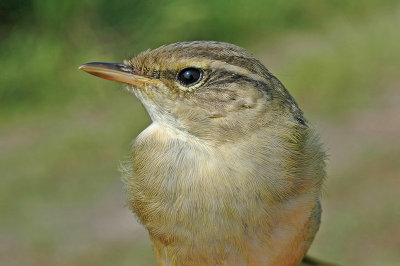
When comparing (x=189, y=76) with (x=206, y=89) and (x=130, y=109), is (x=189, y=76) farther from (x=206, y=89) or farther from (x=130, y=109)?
(x=130, y=109)

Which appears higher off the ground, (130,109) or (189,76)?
(189,76)

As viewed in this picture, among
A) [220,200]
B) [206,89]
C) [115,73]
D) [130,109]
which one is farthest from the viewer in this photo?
[130,109]

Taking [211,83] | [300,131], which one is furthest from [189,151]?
[300,131]

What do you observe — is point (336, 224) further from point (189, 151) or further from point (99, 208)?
point (189, 151)

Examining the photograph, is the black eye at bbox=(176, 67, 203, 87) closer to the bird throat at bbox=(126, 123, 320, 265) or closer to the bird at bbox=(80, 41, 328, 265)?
the bird at bbox=(80, 41, 328, 265)

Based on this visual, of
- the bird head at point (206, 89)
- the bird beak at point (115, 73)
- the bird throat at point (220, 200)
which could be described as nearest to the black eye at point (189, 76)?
the bird head at point (206, 89)

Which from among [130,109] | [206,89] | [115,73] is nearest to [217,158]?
[206,89]
